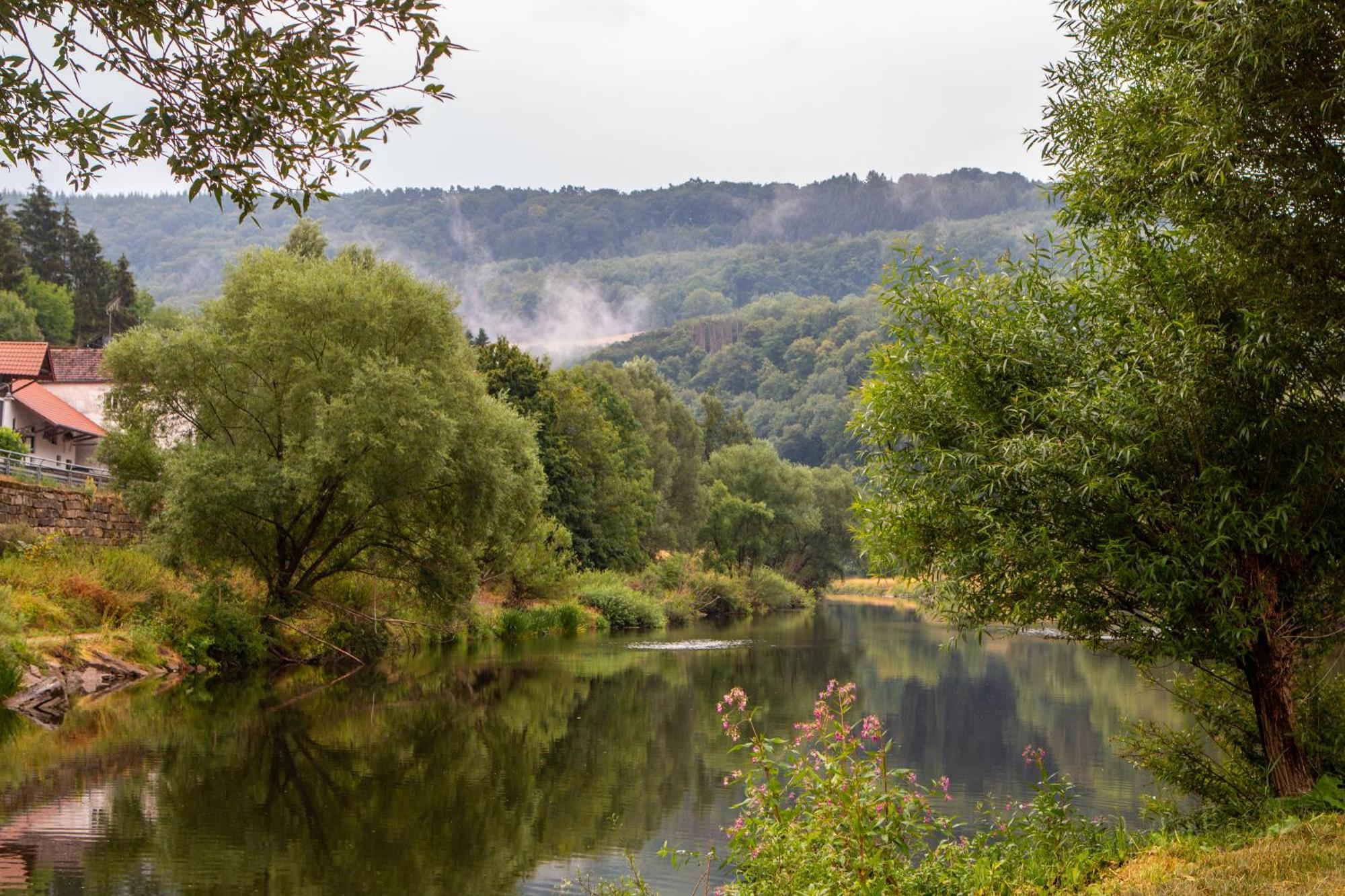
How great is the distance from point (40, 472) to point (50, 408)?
937 inches

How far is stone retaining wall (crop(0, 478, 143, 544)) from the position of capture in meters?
28.2

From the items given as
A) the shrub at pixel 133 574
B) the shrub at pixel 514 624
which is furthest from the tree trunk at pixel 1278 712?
the shrub at pixel 514 624

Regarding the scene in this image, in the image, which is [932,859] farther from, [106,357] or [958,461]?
[106,357]

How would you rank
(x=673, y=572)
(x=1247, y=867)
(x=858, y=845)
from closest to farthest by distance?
(x=1247, y=867) < (x=858, y=845) < (x=673, y=572)

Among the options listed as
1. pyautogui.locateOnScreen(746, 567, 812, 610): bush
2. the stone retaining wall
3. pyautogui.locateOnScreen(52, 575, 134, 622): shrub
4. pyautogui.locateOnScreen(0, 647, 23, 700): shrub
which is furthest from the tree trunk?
pyautogui.locateOnScreen(746, 567, 812, 610): bush

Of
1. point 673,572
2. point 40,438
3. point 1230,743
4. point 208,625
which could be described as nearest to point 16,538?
point 208,625

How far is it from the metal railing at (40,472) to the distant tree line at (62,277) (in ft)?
136

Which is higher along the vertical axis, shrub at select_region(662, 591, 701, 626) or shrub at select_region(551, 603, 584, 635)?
shrub at select_region(551, 603, 584, 635)

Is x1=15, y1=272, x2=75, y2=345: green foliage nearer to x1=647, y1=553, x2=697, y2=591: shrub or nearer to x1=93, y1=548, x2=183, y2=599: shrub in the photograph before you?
x1=647, y1=553, x2=697, y2=591: shrub

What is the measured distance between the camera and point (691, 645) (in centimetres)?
4322

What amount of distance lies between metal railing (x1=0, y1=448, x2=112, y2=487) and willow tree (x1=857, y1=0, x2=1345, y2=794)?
84.7 ft

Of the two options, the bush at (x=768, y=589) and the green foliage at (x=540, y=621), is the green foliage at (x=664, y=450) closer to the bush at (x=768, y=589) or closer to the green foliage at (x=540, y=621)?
the bush at (x=768, y=589)

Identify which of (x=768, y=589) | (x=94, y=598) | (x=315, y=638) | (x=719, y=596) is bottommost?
(x=768, y=589)

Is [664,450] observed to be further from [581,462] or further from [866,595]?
[866,595]
